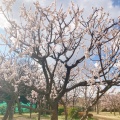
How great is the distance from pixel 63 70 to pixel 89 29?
4.26m

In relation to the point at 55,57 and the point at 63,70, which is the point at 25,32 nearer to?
the point at 55,57

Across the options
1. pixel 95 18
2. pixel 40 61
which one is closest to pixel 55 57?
pixel 40 61

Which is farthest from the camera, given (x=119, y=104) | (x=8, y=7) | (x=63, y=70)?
(x=119, y=104)

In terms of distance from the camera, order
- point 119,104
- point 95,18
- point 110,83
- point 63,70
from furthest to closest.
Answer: point 119,104
point 63,70
point 95,18
point 110,83

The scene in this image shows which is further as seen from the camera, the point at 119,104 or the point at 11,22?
the point at 119,104

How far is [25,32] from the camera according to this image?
651 centimetres

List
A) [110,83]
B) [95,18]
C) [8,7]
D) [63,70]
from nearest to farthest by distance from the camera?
[110,83]
[8,7]
[95,18]
[63,70]

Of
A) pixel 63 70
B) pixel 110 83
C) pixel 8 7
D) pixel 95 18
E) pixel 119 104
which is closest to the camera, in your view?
pixel 110 83

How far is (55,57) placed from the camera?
6.20 metres

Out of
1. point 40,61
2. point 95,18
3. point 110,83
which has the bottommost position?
point 110,83

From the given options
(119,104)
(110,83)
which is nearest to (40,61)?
(110,83)

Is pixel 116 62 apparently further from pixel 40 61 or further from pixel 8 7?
pixel 8 7

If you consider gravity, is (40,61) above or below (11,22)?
below

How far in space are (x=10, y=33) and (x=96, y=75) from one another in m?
2.73
